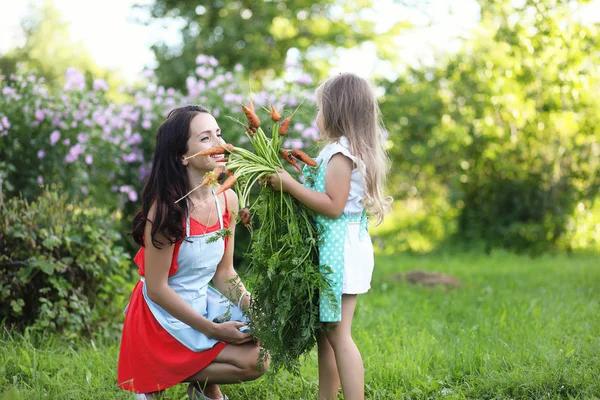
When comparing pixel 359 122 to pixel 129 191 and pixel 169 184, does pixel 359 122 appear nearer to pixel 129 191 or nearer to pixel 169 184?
pixel 169 184

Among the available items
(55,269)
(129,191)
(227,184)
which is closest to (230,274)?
(227,184)

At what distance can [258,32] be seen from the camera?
51.2ft

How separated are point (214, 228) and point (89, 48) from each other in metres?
31.3

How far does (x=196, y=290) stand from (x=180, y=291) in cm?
8

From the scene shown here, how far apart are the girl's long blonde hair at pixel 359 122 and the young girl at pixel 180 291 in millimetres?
538

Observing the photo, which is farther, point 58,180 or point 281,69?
point 281,69

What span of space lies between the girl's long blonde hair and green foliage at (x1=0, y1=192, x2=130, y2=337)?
1.93 metres

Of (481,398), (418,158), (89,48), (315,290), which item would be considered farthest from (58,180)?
(89,48)

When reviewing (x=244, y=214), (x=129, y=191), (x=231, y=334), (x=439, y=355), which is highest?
(x=244, y=214)

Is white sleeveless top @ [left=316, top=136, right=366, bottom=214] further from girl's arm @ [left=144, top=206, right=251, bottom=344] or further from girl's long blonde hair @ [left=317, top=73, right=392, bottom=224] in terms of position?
girl's arm @ [left=144, top=206, right=251, bottom=344]

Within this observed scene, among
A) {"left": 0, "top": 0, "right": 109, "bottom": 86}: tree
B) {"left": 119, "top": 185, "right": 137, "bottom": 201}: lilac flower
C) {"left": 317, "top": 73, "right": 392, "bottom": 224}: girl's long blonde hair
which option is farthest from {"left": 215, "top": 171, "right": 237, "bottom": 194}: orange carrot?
{"left": 0, "top": 0, "right": 109, "bottom": 86}: tree

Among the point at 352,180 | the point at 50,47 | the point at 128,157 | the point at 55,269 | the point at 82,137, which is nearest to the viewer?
the point at 352,180

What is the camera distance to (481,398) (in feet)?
10.2

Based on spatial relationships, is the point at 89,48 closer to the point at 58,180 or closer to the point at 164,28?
the point at 164,28
